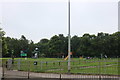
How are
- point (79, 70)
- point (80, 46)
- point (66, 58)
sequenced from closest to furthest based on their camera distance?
point (79, 70)
point (66, 58)
point (80, 46)

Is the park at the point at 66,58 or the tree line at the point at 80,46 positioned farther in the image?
the tree line at the point at 80,46

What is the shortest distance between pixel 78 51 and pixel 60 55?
11558mm

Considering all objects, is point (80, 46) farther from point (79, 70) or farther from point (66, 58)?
point (79, 70)

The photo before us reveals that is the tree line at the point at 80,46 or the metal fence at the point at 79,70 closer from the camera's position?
the metal fence at the point at 79,70

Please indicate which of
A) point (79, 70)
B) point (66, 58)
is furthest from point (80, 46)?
point (79, 70)

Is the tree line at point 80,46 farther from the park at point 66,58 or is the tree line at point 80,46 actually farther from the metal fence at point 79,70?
the metal fence at point 79,70

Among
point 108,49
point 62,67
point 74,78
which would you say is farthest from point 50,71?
point 108,49

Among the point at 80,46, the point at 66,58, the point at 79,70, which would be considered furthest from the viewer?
the point at 80,46

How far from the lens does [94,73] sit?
11312 millimetres

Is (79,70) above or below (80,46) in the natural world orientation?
below

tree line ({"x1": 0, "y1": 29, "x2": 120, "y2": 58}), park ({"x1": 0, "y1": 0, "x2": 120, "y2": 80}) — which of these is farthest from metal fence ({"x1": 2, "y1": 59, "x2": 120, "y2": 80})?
tree line ({"x1": 0, "y1": 29, "x2": 120, "y2": 58})

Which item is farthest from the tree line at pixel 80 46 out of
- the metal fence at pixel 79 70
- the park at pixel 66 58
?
the metal fence at pixel 79 70

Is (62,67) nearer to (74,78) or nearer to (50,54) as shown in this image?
(74,78)

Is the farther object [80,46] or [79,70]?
[80,46]
